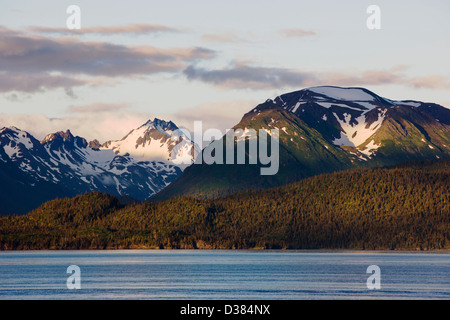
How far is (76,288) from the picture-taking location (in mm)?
193500
